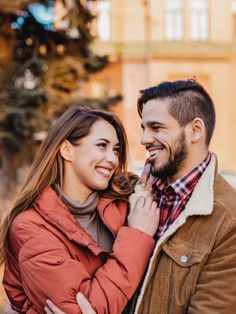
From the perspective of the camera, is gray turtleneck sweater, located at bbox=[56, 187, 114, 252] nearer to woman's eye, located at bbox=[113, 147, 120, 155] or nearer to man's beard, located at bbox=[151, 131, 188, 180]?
woman's eye, located at bbox=[113, 147, 120, 155]

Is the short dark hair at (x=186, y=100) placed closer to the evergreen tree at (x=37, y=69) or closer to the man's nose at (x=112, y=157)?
the man's nose at (x=112, y=157)

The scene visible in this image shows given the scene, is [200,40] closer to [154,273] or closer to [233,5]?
[233,5]

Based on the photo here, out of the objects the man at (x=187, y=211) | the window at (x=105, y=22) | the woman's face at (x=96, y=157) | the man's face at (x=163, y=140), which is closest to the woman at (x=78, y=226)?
the woman's face at (x=96, y=157)

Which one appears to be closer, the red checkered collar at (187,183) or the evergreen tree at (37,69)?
the red checkered collar at (187,183)

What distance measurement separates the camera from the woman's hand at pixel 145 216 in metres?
2.54

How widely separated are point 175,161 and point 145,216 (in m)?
0.28

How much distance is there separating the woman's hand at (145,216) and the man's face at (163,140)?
0.16 metres

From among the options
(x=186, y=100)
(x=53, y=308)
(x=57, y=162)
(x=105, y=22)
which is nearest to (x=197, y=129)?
(x=186, y=100)

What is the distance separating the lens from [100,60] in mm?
15242

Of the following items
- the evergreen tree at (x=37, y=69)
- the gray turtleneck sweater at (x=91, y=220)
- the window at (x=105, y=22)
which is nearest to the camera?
the gray turtleneck sweater at (x=91, y=220)

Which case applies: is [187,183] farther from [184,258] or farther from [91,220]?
[91,220]

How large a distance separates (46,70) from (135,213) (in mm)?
11443

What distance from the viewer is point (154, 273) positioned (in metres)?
2.43

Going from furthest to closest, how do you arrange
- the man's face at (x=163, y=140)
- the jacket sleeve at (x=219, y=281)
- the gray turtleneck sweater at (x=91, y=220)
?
the gray turtleneck sweater at (x=91, y=220)
the man's face at (x=163, y=140)
the jacket sleeve at (x=219, y=281)
